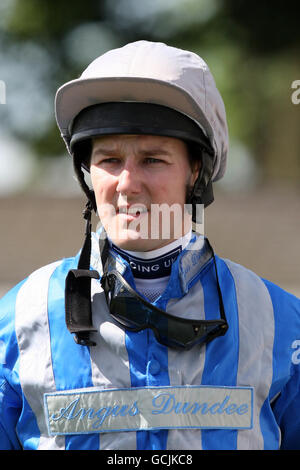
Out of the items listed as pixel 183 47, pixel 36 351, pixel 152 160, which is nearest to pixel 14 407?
pixel 36 351

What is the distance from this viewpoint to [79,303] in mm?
2293

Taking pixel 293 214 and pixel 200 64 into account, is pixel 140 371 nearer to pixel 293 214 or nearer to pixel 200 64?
pixel 200 64

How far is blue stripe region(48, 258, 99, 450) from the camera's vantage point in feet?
7.16

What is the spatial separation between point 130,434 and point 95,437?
4.3 inches

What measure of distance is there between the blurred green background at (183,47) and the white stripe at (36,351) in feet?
29.8

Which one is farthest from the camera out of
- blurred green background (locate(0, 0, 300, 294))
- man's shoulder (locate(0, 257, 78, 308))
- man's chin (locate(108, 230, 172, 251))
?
blurred green background (locate(0, 0, 300, 294))

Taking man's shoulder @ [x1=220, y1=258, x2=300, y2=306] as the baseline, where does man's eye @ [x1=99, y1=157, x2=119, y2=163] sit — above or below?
above

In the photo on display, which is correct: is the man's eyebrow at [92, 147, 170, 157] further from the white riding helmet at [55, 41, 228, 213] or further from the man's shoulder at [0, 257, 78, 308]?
the man's shoulder at [0, 257, 78, 308]

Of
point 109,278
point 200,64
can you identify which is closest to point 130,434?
point 109,278

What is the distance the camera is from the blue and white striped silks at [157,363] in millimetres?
2201

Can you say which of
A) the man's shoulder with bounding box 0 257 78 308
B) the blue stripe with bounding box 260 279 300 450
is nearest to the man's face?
the man's shoulder with bounding box 0 257 78 308

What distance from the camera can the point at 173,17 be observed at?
530 inches

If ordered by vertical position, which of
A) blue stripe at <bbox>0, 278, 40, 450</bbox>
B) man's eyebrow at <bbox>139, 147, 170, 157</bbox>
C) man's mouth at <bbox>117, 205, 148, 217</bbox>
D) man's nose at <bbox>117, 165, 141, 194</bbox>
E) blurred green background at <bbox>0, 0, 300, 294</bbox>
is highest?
blurred green background at <bbox>0, 0, 300, 294</bbox>

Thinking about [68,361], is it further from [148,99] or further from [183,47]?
[183,47]
